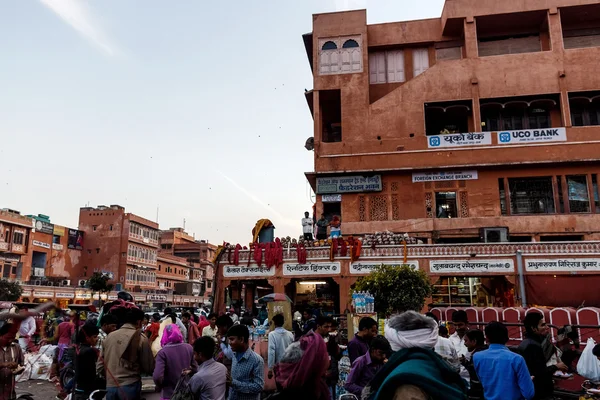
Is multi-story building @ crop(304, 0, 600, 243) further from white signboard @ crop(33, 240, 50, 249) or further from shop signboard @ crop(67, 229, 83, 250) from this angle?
shop signboard @ crop(67, 229, 83, 250)

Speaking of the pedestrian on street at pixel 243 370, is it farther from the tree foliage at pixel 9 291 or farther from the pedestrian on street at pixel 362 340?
the tree foliage at pixel 9 291

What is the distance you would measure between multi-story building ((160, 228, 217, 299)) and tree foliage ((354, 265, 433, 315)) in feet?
229

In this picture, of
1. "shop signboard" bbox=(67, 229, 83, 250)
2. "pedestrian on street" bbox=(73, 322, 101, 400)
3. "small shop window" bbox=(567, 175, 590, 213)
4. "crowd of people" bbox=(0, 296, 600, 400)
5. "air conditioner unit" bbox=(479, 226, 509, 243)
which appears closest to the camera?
"crowd of people" bbox=(0, 296, 600, 400)

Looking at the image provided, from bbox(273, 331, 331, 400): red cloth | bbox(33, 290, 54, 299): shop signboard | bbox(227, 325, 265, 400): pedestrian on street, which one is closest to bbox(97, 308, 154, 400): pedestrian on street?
bbox(227, 325, 265, 400): pedestrian on street

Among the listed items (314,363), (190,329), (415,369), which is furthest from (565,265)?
(415,369)

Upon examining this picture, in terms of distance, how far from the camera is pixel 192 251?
84562mm

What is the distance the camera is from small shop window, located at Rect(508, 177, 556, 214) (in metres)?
23.2

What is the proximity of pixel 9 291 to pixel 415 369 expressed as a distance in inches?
1655

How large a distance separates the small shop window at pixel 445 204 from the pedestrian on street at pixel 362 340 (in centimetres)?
1873

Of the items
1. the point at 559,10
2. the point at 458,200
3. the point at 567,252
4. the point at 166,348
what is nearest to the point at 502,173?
the point at 458,200

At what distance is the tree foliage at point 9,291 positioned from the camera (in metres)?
35.8

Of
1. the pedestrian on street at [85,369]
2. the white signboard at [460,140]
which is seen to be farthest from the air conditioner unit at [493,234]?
the pedestrian on street at [85,369]

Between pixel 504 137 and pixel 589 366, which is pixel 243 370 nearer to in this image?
pixel 589 366

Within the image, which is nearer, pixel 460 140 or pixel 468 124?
pixel 460 140
